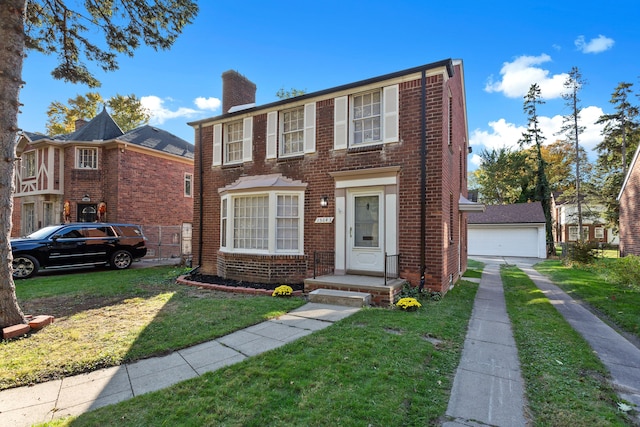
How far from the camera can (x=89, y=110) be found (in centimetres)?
2758

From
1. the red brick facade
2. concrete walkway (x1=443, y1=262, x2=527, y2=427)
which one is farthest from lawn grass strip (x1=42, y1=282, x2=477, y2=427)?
the red brick facade

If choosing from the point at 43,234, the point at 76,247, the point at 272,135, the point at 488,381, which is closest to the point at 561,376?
the point at 488,381

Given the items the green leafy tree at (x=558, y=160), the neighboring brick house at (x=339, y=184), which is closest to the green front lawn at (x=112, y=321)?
the neighboring brick house at (x=339, y=184)

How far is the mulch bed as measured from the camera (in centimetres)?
792

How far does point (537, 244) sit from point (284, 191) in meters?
22.5

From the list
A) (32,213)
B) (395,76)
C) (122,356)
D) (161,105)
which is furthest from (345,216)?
(161,105)

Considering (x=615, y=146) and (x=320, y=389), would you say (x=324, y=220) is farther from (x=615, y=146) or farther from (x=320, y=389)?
(x=615, y=146)

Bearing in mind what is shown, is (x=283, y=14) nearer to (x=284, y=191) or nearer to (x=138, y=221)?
(x=284, y=191)

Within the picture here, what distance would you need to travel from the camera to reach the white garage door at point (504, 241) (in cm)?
2342

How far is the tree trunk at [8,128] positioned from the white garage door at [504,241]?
26894 millimetres

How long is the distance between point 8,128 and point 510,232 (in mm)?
27848

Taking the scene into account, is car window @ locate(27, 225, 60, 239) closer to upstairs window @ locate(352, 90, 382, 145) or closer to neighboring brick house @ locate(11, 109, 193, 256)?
neighboring brick house @ locate(11, 109, 193, 256)

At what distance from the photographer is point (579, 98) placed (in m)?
23.7

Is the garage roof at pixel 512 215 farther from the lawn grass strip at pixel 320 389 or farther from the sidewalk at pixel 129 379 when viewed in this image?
the sidewalk at pixel 129 379
